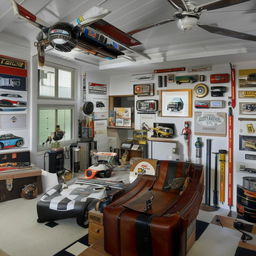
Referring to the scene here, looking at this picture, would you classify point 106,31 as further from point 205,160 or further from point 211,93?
point 205,160

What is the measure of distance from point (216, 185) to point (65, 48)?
360 cm

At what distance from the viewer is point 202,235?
2.88 meters

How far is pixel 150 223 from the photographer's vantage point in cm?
159

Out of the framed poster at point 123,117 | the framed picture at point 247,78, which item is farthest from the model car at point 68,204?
the framed picture at point 247,78

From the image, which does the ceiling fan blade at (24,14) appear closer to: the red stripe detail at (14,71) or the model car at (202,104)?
the red stripe detail at (14,71)

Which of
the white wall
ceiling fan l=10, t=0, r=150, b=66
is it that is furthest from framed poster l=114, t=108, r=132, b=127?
ceiling fan l=10, t=0, r=150, b=66

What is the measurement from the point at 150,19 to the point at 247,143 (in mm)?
2752

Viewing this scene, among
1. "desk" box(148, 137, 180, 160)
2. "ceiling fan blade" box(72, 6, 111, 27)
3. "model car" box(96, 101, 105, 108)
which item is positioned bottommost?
"desk" box(148, 137, 180, 160)

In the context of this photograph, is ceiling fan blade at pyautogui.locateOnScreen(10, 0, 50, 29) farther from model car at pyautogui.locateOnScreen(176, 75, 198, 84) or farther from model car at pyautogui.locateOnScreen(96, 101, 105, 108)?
model car at pyautogui.locateOnScreen(96, 101, 105, 108)

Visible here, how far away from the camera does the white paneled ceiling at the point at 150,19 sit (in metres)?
2.48

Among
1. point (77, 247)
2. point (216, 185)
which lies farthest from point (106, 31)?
point (216, 185)

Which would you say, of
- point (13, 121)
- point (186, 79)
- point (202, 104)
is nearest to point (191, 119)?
point (202, 104)

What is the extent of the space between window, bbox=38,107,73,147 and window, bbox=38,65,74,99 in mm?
291

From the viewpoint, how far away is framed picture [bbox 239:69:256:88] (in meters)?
3.96
